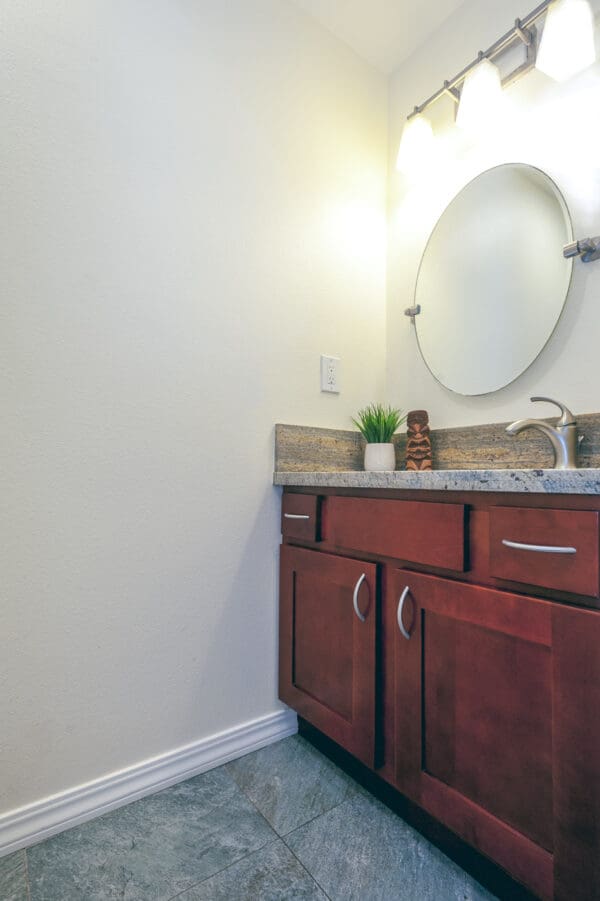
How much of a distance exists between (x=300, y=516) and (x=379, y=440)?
392 mm

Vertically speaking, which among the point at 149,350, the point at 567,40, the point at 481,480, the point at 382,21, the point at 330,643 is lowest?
the point at 330,643

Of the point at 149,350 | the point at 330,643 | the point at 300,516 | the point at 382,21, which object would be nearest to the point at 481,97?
the point at 382,21

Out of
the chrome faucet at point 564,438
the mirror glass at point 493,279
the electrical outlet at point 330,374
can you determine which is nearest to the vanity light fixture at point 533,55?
the mirror glass at point 493,279

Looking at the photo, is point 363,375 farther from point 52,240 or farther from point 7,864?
point 7,864

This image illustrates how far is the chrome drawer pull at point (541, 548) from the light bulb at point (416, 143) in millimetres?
1369

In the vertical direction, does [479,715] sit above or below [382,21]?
below

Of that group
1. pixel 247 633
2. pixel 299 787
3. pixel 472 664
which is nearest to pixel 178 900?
pixel 299 787

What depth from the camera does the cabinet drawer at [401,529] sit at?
2.87ft

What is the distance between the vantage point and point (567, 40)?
3.69 ft

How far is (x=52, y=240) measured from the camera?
3.45ft

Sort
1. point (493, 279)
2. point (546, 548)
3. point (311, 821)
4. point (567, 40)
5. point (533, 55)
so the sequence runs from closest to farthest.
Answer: point (546, 548), point (311, 821), point (567, 40), point (533, 55), point (493, 279)

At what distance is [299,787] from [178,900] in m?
0.38

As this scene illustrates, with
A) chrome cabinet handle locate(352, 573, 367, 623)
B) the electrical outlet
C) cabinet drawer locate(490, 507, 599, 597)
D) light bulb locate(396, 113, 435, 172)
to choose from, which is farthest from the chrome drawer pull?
light bulb locate(396, 113, 435, 172)

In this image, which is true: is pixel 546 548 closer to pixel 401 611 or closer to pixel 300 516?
pixel 401 611
